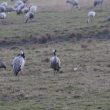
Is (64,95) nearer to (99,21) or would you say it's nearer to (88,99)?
(88,99)

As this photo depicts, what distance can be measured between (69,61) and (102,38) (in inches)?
299

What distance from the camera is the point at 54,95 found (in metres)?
17.3

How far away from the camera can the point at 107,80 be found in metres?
19.5

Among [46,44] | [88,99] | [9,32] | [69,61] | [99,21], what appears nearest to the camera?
[88,99]

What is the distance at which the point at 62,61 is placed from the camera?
24281 millimetres

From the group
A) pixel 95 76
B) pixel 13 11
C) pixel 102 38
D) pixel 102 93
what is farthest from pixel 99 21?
pixel 102 93

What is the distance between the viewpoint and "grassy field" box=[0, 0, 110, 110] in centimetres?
1667

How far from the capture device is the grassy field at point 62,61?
16672mm

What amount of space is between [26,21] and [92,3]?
11.9m

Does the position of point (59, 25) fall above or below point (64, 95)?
above

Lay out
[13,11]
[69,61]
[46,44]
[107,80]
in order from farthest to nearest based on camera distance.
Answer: [13,11] → [46,44] → [69,61] → [107,80]

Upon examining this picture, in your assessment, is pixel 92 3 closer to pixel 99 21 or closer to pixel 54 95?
pixel 99 21

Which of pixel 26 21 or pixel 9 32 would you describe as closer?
pixel 9 32

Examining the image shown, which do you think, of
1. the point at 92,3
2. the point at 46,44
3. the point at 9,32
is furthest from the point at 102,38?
the point at 92,3
